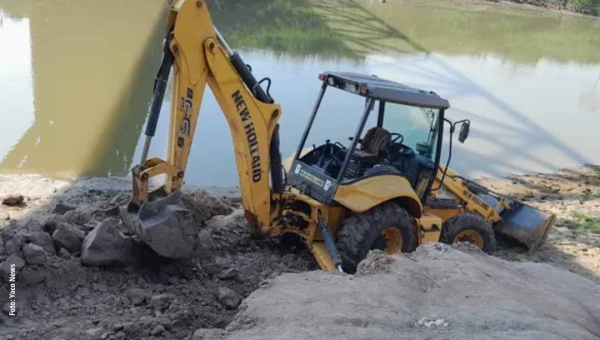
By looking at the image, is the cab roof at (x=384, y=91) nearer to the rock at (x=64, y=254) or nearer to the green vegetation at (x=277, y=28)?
the rock at (x=64, y=254)

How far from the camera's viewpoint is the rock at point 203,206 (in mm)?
6648

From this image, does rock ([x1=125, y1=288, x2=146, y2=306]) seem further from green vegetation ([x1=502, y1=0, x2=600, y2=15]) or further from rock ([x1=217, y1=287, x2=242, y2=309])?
green vegetation ([x1=502, y1=0, x2=600, y2=15])

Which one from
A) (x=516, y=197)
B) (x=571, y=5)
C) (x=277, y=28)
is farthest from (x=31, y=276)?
(x=571, y=5)

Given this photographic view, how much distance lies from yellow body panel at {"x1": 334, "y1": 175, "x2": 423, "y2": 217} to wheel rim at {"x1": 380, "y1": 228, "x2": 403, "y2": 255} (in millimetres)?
340

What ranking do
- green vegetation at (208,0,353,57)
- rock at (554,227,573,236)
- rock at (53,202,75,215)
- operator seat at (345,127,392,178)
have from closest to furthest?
1. operator seat at (345,127,392,178)
2. rock at (53,202,75,215)
3. rock at (554,227,573,236)
4. green vegetation at (208,0,353,57)

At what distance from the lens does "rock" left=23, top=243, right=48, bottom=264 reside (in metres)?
4.89

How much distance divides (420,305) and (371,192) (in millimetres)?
2295

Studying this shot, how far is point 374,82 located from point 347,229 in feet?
4.71

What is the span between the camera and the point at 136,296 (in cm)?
493

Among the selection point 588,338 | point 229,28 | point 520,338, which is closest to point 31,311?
point 520,338

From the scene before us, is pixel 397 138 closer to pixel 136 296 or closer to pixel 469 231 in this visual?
pixel 469 231

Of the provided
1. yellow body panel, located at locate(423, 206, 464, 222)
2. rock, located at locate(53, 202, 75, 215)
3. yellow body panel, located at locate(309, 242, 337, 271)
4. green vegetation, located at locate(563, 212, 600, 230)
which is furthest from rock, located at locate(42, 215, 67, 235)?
green vegetation, located at locate(563, 212, 600, 230)

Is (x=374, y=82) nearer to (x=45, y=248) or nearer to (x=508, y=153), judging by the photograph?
(x=45, y=248)

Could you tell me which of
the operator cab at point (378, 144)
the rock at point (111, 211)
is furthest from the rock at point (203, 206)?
the operator cab at point (378, 144)
